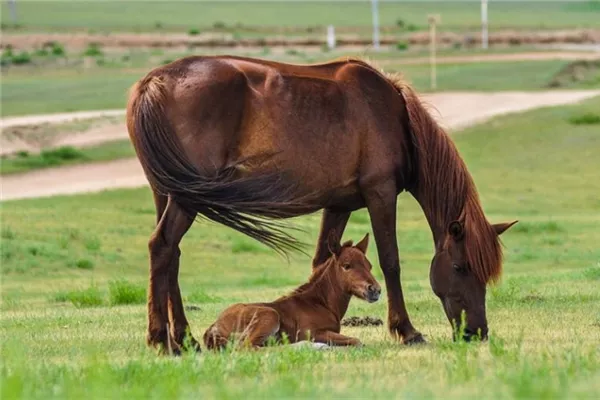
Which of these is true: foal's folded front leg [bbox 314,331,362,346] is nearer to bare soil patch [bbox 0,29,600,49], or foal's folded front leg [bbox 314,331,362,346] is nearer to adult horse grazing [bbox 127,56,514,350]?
adult horse grazing [bbox 127,56,514,350]

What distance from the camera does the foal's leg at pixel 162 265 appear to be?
9.16m

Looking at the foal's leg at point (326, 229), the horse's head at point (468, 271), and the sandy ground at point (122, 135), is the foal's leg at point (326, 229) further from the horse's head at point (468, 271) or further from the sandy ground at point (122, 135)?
the sandy ground at point (122, 135)

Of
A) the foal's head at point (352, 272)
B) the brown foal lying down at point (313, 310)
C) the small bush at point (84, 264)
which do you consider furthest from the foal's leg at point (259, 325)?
the small bush at point (84, 264)

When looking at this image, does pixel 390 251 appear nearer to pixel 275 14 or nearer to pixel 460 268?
pixel 460 268

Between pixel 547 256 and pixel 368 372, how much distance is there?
38.8 feet

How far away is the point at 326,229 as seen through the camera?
34.7 feet

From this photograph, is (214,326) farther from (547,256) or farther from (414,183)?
(547,256)

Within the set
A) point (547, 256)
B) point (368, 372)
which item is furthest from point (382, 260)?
point (547, 256)

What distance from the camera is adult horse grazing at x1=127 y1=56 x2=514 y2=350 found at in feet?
30.2

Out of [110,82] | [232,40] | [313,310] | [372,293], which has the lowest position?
[232,40]

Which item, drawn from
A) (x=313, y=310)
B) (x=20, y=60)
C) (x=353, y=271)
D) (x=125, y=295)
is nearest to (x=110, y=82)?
(x=20, y=60)

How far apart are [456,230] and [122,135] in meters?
23.1

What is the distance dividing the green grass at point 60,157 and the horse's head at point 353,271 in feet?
61.8

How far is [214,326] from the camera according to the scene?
927cm
